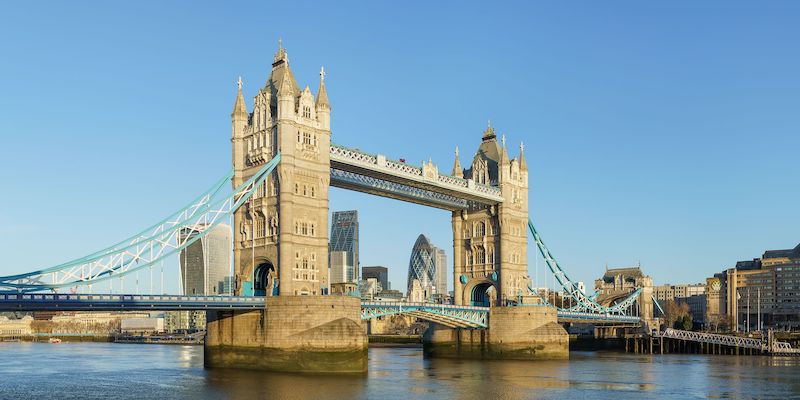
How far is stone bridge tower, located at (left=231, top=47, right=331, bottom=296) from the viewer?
225ft

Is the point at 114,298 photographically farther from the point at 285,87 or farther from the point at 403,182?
the point at 403,182

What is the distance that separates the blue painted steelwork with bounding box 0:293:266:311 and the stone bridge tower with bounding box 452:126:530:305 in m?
37.8

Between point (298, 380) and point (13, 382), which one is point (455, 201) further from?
point (13, 382)

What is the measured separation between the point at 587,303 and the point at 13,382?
71866mm

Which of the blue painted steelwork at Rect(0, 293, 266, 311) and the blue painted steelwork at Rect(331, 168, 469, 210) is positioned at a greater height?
the blue painted steelwork at Rect(331, 168, 469, 210)

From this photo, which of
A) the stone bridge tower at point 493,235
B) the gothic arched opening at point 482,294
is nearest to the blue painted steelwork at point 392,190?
the stone bridge tower at point 493,235

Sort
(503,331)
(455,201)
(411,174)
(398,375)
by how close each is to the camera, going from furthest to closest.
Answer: (455,201) → (503,331) → (411,174) → (398,375)

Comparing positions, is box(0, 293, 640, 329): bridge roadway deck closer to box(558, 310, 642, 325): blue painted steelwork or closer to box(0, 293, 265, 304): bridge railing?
box(0, 293, 265, 304): bridge railing

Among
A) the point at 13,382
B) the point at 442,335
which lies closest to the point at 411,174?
the point at 442,335

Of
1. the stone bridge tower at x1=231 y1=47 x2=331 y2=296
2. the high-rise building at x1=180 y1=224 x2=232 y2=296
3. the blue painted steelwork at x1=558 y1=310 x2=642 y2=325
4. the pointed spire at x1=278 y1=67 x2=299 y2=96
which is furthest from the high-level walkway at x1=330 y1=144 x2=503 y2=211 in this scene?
the high-rise building at x1=180 y1=224 x2=232 y2=296

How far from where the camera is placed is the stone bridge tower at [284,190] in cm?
6869

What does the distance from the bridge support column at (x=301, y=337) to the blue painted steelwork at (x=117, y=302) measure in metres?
1.86

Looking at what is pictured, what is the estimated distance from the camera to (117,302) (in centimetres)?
5766

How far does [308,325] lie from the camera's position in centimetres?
6438
